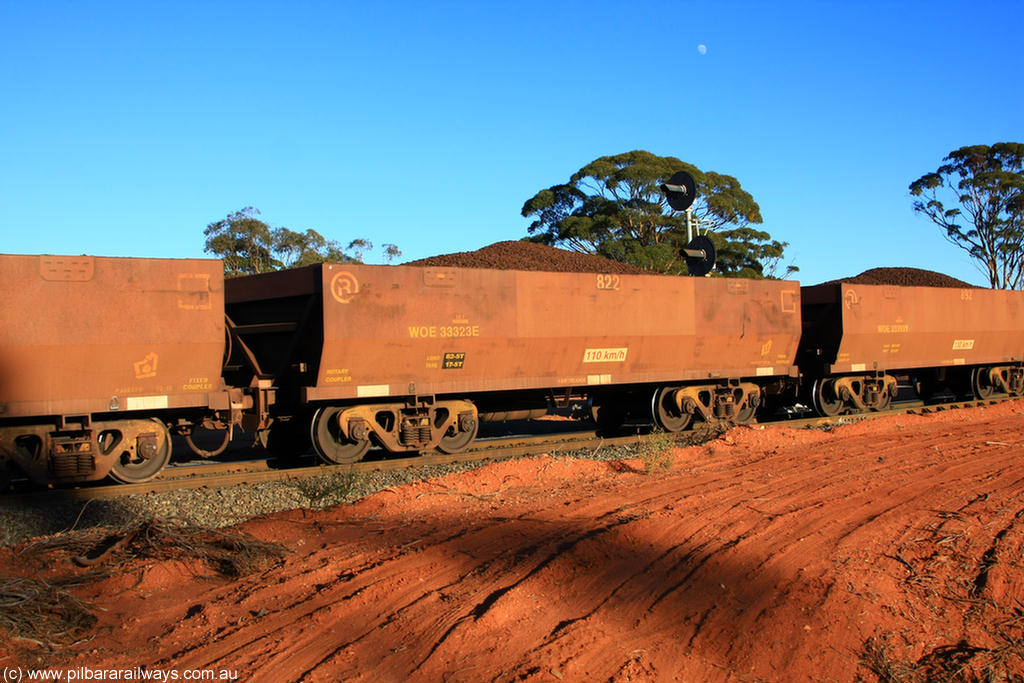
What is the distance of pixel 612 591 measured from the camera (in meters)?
5.23

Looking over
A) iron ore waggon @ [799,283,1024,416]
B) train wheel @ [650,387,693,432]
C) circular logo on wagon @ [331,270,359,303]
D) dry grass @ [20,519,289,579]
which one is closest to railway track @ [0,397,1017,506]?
train wheel @ [650,387,693,432]

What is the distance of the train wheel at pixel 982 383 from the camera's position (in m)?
20.0

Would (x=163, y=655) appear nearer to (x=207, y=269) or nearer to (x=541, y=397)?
(x=207, y=269)

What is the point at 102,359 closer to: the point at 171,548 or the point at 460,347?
the point at 171,548

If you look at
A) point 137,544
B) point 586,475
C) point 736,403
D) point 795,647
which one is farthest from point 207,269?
point 736,403

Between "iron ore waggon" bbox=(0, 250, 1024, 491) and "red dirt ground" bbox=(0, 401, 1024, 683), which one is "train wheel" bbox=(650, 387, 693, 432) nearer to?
"iron ore waggon" bbox=(0, 250, 1024, 491)

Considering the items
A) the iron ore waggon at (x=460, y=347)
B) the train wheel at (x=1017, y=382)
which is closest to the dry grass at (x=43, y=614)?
the iron ore waggon at (x=460, y=347)

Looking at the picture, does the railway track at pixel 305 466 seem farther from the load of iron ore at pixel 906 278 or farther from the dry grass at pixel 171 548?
the load of iron ore at pixel 906 278

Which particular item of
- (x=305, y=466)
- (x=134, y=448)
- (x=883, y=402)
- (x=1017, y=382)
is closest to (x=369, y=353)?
(x=305, y=466)

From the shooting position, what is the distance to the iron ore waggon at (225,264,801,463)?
10812 mm

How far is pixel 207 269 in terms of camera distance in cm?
1000

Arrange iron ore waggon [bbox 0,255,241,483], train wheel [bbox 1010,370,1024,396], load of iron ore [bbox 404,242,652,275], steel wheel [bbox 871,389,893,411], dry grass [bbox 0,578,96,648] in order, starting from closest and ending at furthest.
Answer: dry grass [bbox 0,578,96,648] < iron ore waggon [bbox 0,255,241,483] < steel wheel [bbox 871,389,893,411] < train wheel [bbox 1010,370,1024,396] < load of iron ore [bbox 404,242,652,275]

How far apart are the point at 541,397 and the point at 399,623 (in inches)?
335

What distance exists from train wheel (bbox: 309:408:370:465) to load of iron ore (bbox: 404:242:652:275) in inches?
664
